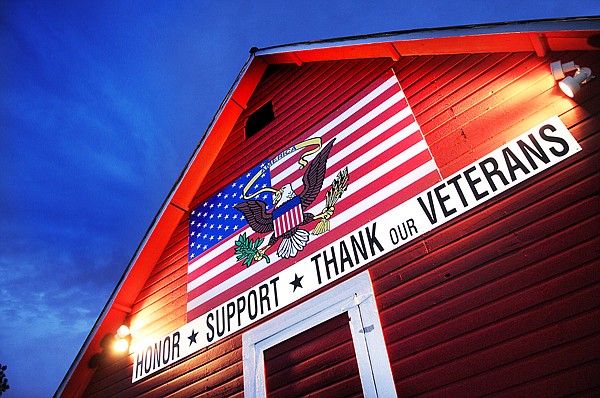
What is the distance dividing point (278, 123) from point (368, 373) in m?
4.21

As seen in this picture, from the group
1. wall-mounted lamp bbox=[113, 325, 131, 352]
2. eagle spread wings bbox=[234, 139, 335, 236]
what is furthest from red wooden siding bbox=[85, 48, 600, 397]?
eagle spread wings bbox=[234, 139, 335, 236]

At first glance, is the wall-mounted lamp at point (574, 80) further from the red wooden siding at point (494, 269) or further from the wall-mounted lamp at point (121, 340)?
the wall-mounted lamp at point (121, 340)

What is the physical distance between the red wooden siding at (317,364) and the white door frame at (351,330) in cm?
7

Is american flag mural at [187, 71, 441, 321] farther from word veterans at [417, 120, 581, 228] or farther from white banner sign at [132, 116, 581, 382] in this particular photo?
word veterans at [417, 120, 581, 228]

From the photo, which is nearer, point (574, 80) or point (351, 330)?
point (574, 80)

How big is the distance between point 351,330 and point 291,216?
A: 5.99ft

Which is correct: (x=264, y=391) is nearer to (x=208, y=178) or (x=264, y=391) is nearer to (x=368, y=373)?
(x=368, y=373)

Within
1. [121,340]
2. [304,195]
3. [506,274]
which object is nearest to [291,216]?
[304,195]

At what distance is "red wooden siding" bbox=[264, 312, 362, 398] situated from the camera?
166 inches

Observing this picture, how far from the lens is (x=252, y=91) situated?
8.04 meters

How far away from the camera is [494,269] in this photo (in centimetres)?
375

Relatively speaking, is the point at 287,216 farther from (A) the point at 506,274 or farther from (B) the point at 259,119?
(A) the point at 506,274

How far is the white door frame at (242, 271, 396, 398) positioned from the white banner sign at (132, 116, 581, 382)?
0.55 ft

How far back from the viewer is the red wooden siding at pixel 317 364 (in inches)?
166
